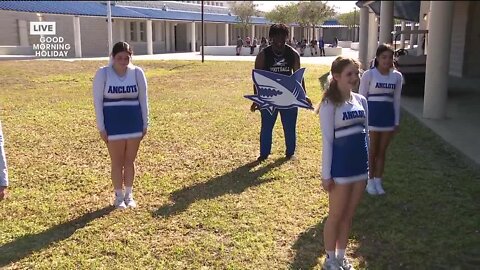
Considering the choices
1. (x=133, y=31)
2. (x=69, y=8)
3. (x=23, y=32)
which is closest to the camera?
(x=23, y=32)

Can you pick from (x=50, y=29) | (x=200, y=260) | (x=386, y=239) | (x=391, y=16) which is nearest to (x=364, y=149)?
(x=386, y=239)

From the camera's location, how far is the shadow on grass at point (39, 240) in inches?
145

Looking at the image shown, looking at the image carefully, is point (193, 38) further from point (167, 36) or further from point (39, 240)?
point (39, 240)

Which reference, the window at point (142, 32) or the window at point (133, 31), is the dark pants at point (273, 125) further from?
the window at point (142, 32)

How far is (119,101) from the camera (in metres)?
4.30

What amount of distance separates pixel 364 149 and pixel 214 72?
1741 cm

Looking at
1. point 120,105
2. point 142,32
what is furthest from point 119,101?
point 142,32

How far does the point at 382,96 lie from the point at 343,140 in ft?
5.59

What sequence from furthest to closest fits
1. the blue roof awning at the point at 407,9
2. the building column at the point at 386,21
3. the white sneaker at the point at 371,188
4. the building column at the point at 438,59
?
the blue roof awning at the point at 407,9, the building column at the point at 386,21, the building column at the point at 438,59, the white sneaker at the point at 371,188

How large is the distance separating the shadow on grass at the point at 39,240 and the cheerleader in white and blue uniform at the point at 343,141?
225 cm

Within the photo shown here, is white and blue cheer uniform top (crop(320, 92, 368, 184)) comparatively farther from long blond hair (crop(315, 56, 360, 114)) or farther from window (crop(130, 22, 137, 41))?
window (crop(130, 22, 137, 41))

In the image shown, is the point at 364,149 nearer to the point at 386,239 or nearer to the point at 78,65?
the point at 386,239

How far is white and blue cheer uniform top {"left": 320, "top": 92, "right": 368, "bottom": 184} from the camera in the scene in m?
3.02

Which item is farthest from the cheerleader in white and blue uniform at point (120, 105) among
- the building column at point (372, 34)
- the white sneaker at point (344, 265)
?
the building column at point (372, 34)
